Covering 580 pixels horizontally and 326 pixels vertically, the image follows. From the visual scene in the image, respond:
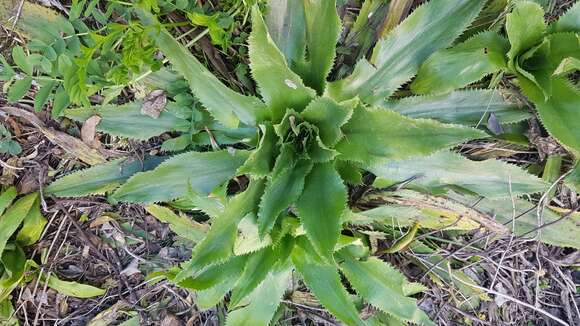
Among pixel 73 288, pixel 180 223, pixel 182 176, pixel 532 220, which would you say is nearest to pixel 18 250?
pixel 73 288

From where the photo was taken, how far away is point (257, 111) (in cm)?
150

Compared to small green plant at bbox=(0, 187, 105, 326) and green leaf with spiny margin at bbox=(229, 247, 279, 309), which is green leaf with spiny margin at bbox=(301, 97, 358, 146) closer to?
green leaf with spiny margin at bbox=(229, 247, 279, 309)

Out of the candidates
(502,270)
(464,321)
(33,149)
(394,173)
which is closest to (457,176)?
(394,173)

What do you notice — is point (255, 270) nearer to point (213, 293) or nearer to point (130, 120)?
point (213, 293)

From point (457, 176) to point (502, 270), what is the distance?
55cm

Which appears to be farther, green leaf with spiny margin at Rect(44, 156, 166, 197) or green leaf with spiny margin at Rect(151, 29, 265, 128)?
green leaf with spiny margin at Rect(44, 156, 166, 197)

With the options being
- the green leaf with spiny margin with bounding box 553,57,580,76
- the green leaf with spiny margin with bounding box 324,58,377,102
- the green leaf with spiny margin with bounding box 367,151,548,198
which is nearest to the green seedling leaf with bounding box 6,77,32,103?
the green leaf with spiny margin with bounding box 324,58,377,102

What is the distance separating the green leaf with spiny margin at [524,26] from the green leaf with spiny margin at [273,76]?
23.6 inches

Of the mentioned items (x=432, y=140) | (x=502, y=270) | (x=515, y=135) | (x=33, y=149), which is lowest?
(x=502, y=270)

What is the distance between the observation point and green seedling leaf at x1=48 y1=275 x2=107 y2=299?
1944 mm

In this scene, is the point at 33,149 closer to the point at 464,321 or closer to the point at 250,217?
the point at 250,217

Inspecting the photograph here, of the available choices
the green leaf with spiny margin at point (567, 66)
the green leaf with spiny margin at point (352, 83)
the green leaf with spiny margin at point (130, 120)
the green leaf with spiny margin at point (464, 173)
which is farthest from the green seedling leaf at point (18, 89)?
the green leaf with spiny margin at point (567, 66)

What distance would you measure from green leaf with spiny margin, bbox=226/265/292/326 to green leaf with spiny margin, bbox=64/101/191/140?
62cm

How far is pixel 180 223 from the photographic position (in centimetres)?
183
